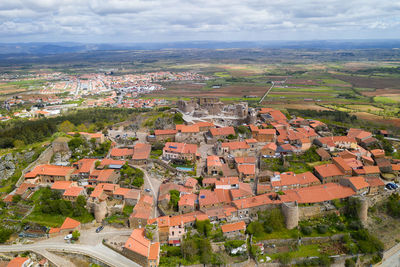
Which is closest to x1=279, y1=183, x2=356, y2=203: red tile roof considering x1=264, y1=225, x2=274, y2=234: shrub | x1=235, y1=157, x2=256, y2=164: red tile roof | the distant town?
x1=264, y1=225, x2=274, y2=234: shrub

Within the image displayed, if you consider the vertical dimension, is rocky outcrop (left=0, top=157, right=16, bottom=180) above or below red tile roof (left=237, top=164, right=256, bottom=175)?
below

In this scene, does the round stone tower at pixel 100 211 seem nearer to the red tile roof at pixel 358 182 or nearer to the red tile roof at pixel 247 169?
the red tile roof at pixel 247 169

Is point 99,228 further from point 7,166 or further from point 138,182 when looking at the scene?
point 7,166

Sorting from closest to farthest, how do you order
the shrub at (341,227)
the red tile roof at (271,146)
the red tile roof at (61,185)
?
the shrub at (341,227) < the red tile roof at (61,185) < the red tile roof at (271,146)

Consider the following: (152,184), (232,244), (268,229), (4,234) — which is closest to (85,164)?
(152,184)

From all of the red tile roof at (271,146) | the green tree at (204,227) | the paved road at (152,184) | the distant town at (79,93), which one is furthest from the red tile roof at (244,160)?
the distant town at (79,93)

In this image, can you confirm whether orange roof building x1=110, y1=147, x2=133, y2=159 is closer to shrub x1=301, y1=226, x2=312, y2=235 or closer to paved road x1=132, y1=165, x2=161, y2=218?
paved road x1=132, y1=165, x2=161, y2=218
